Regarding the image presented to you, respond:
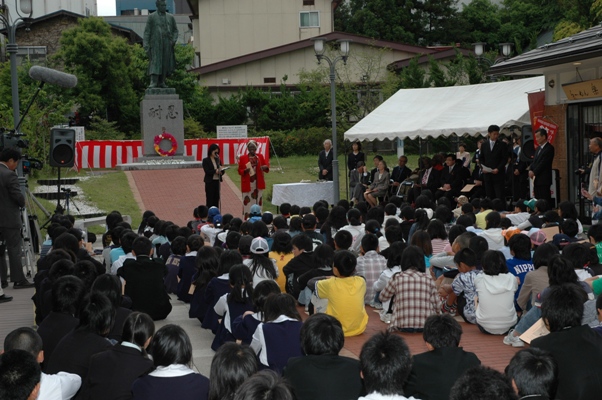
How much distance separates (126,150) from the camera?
31.3m

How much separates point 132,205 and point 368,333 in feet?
48.2

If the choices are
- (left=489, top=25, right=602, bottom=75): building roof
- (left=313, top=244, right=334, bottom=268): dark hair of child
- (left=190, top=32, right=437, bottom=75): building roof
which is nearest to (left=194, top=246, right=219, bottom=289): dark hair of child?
(left=313, top=244, right=334, bottom=268): dark hair of child

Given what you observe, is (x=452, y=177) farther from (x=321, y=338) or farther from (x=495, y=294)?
(x=321, y=338)

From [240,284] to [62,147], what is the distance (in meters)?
8.51

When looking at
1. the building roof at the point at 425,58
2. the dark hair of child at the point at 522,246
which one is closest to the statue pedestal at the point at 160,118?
the building roof at the point at 425,58

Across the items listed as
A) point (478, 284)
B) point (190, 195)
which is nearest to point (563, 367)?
point (478, 284)

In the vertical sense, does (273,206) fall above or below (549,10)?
below

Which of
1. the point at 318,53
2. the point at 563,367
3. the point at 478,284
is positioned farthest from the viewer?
the point at 318,53

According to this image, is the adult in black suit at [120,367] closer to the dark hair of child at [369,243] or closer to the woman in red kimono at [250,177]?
the dark hair of child at [369,243]

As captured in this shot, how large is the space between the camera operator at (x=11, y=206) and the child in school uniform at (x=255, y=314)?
17.9 feet

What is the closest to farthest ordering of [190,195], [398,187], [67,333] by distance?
[67,333]
[398,187]
[190,195]

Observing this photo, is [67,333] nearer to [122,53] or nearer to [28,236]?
[28,236]

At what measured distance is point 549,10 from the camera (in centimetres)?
5078

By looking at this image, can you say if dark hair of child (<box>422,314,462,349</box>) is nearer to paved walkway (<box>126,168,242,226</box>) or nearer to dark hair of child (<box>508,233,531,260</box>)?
dark hair of child (<box>508,233,531,260</box>)
